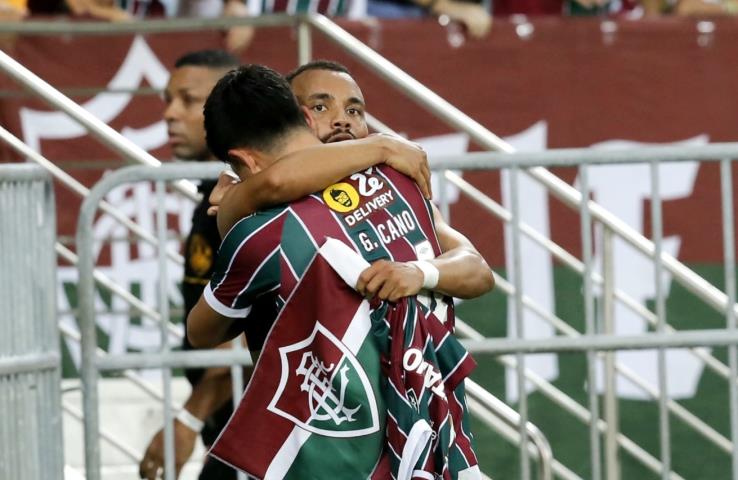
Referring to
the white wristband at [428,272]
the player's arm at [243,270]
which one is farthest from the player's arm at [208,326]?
the white wristband at [428,272]

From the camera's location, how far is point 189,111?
17.4 ft

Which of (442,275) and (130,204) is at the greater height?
(442,275)

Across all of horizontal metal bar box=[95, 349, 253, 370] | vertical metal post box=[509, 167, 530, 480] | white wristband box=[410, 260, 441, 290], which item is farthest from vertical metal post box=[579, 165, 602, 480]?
white wristband box=[410, 260, 441, 290]

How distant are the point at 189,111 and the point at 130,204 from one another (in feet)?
4.97

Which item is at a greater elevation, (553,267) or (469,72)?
(469,72)

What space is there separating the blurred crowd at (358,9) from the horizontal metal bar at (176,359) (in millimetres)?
2692

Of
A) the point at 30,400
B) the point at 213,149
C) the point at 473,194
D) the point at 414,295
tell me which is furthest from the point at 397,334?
the point at 473,194

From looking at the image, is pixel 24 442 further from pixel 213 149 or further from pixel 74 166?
pixel 74 166

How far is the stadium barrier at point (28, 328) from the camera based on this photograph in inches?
157

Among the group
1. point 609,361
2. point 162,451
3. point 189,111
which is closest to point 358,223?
point 162,451

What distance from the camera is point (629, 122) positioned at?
23.2 ft

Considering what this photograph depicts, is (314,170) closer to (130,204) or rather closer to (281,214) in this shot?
(281,214)

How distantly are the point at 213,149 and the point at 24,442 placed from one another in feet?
4.32

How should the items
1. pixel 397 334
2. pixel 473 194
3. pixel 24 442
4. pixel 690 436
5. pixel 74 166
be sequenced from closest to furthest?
pixel 397 334 → pixel 24 442 → pixel 473 194 → pixel 74 166 → pixel 690 436
